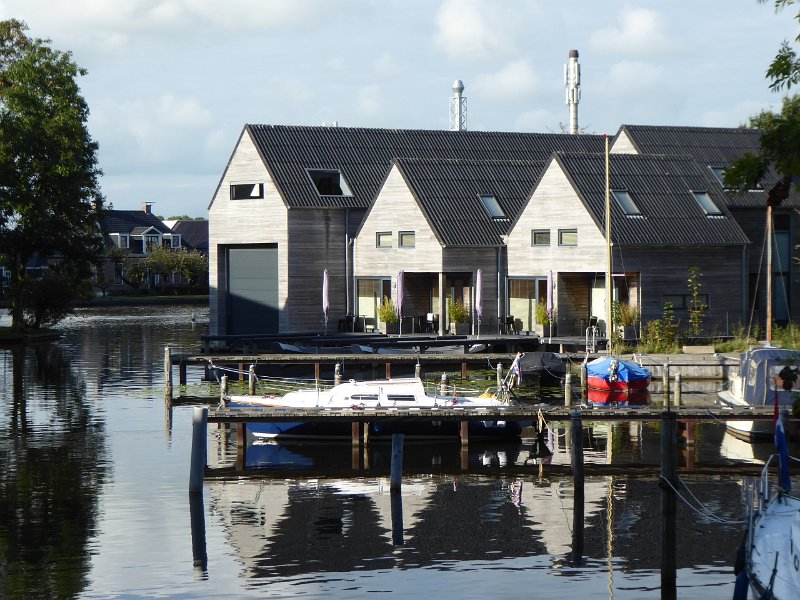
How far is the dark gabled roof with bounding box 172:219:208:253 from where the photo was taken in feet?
545

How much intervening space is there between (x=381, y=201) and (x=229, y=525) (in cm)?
3876

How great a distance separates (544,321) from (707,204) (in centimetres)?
984

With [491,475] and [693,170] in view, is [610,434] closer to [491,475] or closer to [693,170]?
[491,475]

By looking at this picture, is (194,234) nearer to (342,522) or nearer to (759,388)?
(759,388)

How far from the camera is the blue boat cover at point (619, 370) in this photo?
1726 inches

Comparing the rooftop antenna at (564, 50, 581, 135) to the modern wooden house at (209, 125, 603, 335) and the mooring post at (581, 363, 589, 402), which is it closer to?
the modern wooden house at (209, 125, 603, 335)

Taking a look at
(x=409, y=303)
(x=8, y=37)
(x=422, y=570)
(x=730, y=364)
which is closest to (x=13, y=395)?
(x=409, y=303)

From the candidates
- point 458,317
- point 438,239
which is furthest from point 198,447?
point 438,239

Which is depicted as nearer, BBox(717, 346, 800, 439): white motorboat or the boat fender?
the boat fender

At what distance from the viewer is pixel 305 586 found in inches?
846

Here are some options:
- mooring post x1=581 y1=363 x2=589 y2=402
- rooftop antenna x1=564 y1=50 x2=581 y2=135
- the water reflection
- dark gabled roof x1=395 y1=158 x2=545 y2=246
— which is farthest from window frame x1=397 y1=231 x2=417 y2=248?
rooftop antenna x1=564 y1=50 x2=581 y2=135

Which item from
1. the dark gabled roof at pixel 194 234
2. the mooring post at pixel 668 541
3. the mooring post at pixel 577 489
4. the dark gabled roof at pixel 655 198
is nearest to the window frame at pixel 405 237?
the dark gabled roof at pixel 655 198

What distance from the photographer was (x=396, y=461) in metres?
27.7

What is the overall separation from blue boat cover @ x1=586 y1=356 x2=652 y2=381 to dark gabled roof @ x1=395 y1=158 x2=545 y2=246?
16.6m
